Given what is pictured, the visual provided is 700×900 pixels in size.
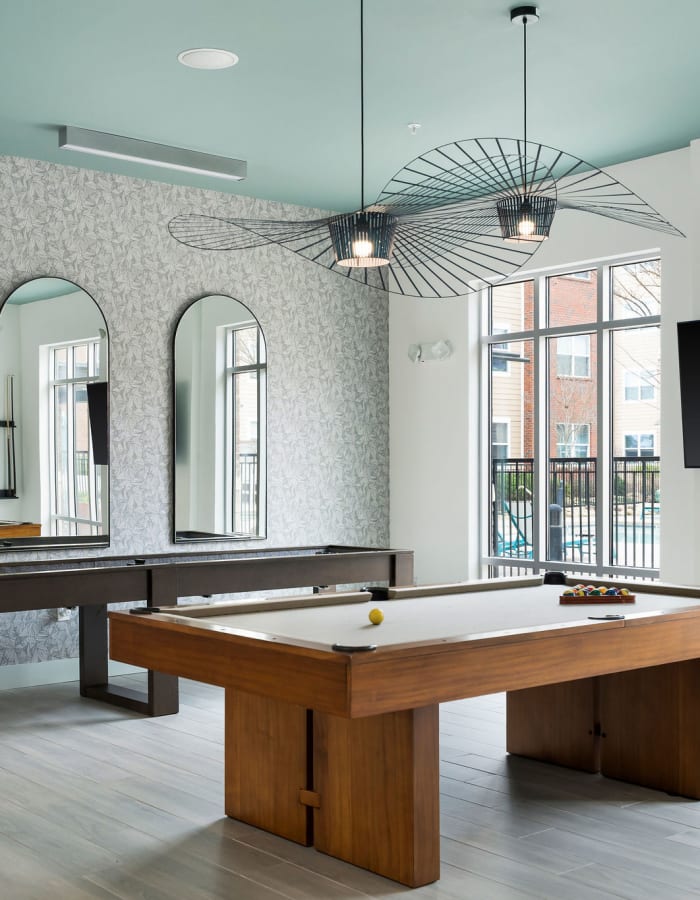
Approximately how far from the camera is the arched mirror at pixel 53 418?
5.68m

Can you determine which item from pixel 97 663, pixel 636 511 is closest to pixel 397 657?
pixel 97 663

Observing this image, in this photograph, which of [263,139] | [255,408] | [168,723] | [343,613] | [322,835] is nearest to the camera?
[322,835]

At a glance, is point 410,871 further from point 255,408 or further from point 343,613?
point 255,408

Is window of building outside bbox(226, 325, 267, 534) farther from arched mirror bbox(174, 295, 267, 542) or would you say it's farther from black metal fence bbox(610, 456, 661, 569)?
black metal fence bbox(610, 456, 661, 569)

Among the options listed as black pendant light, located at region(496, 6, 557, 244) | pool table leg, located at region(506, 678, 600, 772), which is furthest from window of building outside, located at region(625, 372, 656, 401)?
black pendant light, located at region(496, 6, 557, 244)

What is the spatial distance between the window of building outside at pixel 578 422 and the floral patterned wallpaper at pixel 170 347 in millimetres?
949

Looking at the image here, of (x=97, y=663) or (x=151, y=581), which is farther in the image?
(x=97, y=663)

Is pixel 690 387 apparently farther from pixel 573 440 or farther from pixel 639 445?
pixel 573 440

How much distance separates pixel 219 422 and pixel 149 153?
5.77 ft

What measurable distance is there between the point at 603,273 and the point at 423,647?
4.15 metres

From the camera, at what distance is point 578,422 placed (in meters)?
6.49

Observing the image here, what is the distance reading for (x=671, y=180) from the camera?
18.7 ft

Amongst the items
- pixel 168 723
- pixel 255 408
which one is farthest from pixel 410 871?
pixel 255 408

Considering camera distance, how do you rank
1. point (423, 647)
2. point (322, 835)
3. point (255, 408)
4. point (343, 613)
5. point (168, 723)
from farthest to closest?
1. point (255, 408)
2. point (168, 723)
3. point (343, 613)
4. point (322, 835)
5. point (423, 647)
